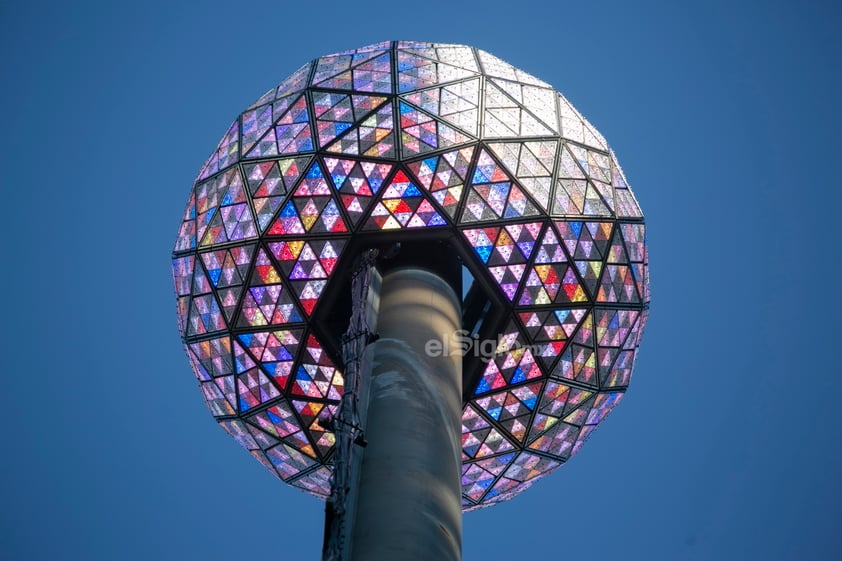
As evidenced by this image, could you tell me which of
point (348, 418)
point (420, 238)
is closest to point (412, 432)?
point (348, 418)

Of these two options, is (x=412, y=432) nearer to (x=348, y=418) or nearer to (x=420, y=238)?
(x=348, y=418)

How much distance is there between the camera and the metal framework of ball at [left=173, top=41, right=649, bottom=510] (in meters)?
20.1

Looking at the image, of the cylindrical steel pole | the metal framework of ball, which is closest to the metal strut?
the cylindrical steel pole

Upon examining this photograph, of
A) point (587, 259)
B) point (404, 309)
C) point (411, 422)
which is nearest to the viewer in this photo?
point (411, 422)

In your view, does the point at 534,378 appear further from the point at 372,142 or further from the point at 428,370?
the point at 372,142

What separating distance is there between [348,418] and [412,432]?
1193 millimetres

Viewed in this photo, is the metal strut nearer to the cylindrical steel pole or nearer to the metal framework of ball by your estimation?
the cylindrical steel pole

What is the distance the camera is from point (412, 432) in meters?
16.5

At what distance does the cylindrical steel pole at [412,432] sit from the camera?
1477cm

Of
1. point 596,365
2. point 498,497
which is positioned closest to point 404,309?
point 596,365

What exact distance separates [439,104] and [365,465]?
858 centimetres

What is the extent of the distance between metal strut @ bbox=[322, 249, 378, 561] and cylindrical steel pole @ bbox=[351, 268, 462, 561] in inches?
16.0

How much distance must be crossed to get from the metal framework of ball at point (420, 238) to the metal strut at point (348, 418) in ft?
3.08

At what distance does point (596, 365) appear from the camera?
73.1 feet
